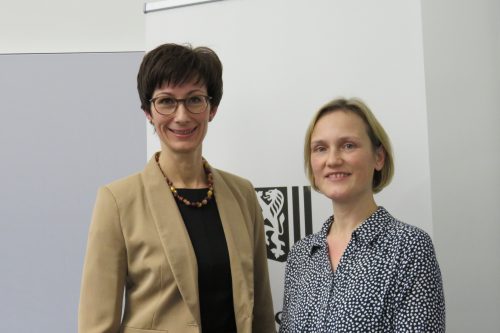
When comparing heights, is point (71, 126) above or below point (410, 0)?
below

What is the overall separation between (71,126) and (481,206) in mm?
1925

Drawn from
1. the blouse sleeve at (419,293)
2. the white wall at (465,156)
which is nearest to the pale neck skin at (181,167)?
the blouse sleeve at (419,293)

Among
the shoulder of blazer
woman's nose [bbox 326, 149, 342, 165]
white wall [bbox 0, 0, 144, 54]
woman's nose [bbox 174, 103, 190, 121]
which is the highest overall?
white wall [bbox 0, 0, 144, 54]

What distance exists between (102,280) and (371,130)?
85 cm

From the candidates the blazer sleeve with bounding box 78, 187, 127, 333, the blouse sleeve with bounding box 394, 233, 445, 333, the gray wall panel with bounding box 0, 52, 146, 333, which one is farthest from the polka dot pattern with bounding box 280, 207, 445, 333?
the gray wall panel with bounding box 0, 52, 146, 333

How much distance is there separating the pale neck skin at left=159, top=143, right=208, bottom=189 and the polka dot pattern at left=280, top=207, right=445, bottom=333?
467 mm

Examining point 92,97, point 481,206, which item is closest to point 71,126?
point 92,97

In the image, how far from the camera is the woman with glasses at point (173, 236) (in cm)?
135

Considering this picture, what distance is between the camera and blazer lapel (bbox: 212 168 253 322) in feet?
4.62

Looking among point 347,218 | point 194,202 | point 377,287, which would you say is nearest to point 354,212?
point 347,218

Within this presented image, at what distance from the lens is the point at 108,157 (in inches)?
99.7

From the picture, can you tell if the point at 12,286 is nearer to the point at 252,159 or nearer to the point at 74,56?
the point at 74,56

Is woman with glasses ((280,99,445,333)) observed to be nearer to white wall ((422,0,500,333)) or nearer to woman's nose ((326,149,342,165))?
woman's nose ((326,149,342,165))

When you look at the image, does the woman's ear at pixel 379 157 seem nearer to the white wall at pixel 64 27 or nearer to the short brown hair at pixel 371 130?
the short brown hair at pixel 371 130
